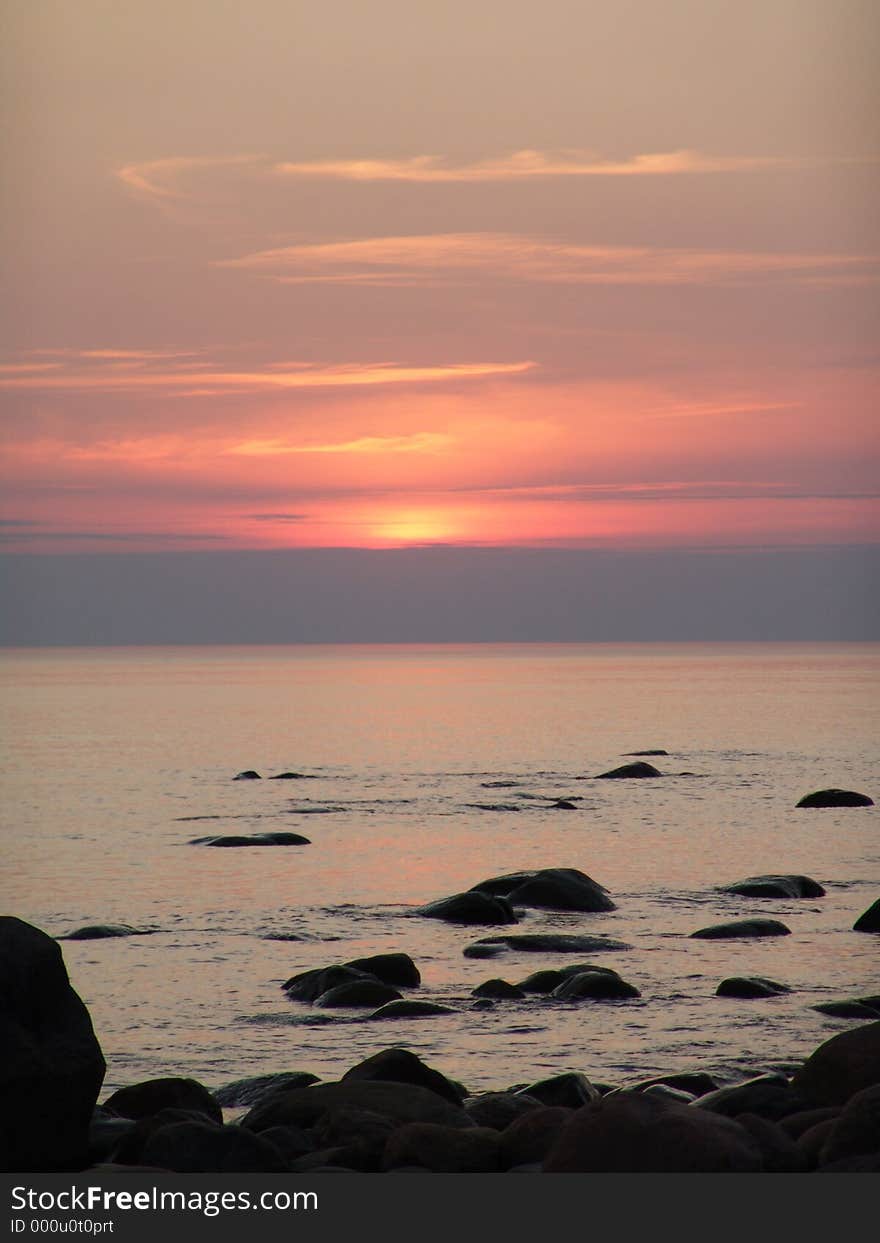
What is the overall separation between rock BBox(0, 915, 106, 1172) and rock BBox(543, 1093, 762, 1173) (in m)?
3.68

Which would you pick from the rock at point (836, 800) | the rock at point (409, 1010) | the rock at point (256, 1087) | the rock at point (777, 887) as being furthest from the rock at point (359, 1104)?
the rock at point (836, 800)

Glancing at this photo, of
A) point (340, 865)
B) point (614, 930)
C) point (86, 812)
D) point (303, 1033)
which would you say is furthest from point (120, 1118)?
point (86, 812)

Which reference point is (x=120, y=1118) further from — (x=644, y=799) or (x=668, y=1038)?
(x=644, y=799)

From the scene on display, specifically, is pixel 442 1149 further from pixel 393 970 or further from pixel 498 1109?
pixel 393 970

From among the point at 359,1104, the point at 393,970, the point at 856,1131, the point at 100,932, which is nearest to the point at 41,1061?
the point at 359,1104

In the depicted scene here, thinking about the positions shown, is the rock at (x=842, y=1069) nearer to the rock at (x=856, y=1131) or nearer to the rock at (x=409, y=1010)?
the rock at (x=856, y=1131)

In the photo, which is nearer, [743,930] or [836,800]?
[743,930]

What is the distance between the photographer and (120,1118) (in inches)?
500

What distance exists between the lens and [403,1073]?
13.2 metres

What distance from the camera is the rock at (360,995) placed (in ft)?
61.5

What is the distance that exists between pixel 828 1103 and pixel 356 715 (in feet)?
315

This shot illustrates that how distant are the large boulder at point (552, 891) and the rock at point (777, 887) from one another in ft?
10.8

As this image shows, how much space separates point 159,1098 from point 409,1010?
211 inches

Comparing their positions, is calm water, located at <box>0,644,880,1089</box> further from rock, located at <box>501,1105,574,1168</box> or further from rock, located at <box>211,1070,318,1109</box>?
rock, located at <box>501,1105,574,1168</box>
